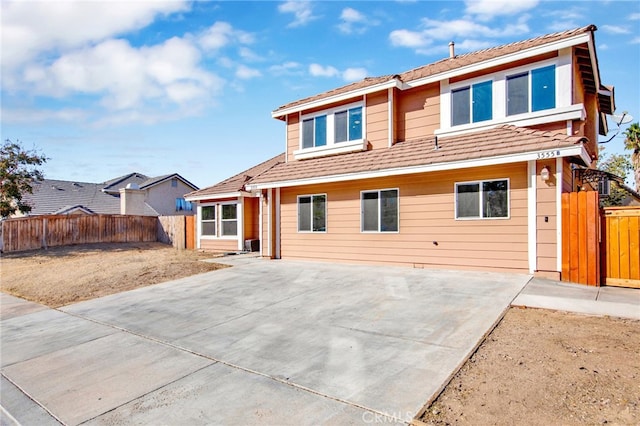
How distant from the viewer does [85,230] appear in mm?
19250

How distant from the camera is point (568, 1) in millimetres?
9227

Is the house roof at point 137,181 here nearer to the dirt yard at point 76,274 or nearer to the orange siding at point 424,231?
the dirt yard at point 76,274

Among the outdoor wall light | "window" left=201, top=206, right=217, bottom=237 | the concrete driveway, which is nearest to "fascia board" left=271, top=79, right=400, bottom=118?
the outdoor wall light

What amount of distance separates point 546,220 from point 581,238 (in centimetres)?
82

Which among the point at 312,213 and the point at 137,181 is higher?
the point at 137,181

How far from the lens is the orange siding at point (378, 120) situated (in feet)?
37.4

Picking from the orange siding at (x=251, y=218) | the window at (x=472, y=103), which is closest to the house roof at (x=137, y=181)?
the orange siding at (x=251, y=218)

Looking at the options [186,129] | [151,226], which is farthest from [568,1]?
[151,226]

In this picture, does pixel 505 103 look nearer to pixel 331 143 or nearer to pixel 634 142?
pixel 331 143

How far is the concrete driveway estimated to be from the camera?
322 cm

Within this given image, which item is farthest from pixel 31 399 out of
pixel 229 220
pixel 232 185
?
Answer: pixel 232 185

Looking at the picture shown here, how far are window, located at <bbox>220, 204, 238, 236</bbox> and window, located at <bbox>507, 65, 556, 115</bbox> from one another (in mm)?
12154

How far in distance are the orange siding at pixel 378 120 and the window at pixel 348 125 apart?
417 millimetres

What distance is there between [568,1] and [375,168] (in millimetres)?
6789
